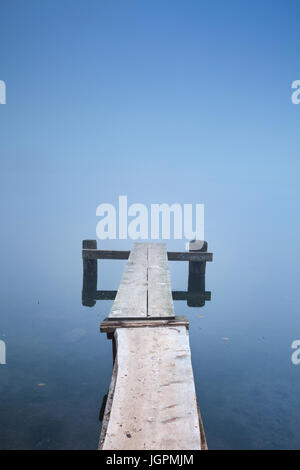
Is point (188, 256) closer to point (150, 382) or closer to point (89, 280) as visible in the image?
point (89, 280)

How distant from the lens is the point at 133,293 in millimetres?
4883

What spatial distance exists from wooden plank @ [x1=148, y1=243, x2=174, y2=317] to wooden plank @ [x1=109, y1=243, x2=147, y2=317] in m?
0.09

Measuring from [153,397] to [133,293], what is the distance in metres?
2.49

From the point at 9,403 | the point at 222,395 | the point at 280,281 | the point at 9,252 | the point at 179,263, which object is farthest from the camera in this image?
the point at 9,252

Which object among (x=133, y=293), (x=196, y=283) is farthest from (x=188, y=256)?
(x=133, y=293)

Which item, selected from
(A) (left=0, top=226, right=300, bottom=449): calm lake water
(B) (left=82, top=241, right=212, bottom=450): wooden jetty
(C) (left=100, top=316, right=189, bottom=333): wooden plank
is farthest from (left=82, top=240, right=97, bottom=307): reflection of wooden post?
(C) (left=100, top=316, right=189, bottom=333): wooden plank

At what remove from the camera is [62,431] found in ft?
14.7

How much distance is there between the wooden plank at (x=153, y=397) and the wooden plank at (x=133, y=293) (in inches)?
26.9

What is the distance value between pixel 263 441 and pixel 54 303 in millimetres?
7863

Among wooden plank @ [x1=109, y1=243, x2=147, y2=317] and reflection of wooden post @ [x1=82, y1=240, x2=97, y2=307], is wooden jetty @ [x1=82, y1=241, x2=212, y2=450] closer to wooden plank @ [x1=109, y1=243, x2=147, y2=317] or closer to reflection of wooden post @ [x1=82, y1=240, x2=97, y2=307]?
wooden plank @ [x1=109, y1=243, x2=147, y2=317]

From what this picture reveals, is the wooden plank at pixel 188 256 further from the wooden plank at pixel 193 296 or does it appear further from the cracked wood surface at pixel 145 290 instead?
the cracked wood surface at pixel 145 290

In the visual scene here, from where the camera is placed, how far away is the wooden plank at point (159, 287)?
13.3ft

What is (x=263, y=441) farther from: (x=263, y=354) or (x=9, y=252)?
(x=9, y=252)
